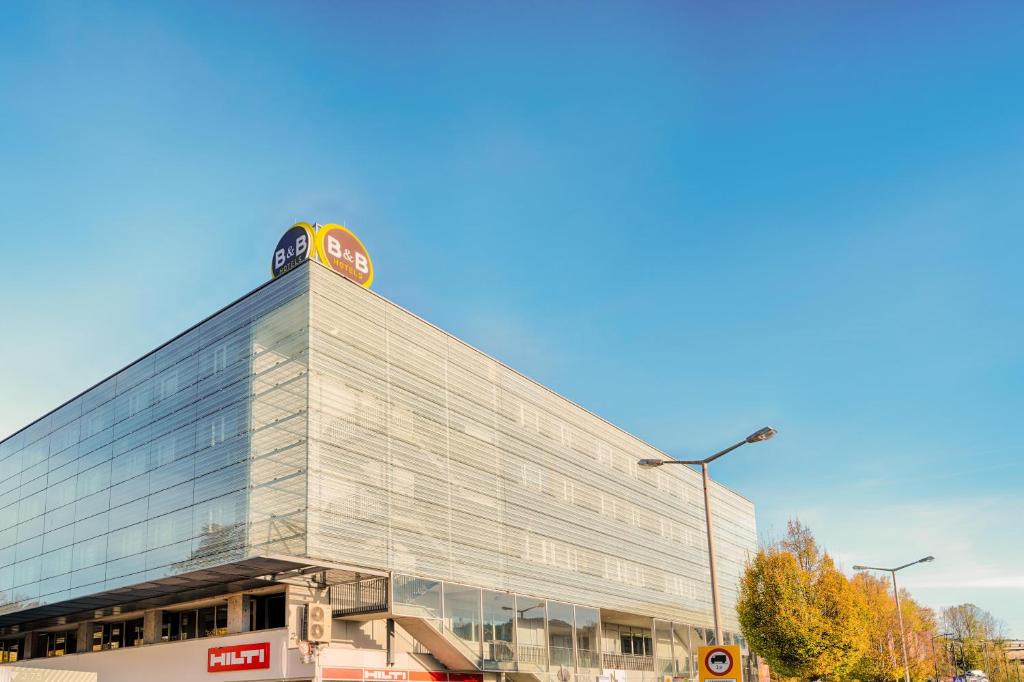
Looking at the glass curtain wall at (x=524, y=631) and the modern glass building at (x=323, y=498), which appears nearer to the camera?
the modern glass building at (x=323, y=498)

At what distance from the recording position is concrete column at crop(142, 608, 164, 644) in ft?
140

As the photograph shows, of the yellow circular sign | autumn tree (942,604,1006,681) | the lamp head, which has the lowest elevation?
autumn tree (942,604,1006,681)

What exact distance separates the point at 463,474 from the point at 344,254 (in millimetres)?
→ 11878

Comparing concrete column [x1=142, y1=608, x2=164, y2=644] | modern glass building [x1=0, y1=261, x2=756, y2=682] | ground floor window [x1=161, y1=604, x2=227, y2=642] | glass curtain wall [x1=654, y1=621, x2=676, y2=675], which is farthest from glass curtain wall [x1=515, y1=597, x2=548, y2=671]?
concrete column [x1=142, y1=608, x2=164, y2=644]

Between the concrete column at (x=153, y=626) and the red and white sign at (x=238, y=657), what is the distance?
699 cm

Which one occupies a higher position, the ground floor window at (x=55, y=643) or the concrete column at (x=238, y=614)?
the concrete column at (x=238, y=614)

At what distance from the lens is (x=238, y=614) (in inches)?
1502

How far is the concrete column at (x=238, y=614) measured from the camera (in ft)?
124

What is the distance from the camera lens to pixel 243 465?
3597 centimetres

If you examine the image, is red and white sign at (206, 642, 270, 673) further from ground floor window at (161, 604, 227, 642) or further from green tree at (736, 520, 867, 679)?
green tree at (736, 520, 867, 679)

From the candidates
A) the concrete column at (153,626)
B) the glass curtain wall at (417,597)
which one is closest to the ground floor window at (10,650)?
the concrete column at (153,626)

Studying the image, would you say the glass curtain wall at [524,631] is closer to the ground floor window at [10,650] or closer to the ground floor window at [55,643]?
the ground floor window at [55,643]

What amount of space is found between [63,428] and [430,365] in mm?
22366

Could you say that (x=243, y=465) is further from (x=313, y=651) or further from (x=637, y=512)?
(x=637, y=512)
